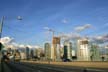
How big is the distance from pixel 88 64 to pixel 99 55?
13625 mm

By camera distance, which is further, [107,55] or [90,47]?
[90,47]

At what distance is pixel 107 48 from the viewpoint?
6750 centimetres

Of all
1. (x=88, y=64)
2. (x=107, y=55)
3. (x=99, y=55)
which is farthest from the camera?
(x=99, y=55)

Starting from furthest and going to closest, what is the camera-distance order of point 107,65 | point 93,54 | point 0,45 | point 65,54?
point 65,54 → point 93,54 → point 107,65 → point 0,45

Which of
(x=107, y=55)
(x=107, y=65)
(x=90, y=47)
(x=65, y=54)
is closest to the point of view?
Answer: (x=107, y=65)

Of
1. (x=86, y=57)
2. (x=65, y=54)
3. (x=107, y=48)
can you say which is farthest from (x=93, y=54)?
(x=65, y=54)

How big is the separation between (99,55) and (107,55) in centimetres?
824

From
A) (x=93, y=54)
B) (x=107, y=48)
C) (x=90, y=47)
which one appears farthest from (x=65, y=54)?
(x=107, y=48)

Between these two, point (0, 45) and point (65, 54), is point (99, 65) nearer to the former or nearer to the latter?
point (0, 45)

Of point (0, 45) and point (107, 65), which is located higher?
point (0, 45)

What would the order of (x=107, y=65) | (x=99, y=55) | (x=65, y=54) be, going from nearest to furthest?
(x=107, y=65), (x=99, y=55), (x=65, y=54)

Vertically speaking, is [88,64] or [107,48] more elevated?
[107,48]

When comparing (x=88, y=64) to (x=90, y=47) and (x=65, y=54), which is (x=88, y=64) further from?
(x=65, y=54)

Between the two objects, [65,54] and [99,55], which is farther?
[65,54]
